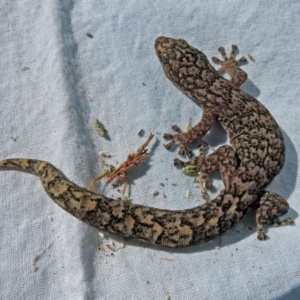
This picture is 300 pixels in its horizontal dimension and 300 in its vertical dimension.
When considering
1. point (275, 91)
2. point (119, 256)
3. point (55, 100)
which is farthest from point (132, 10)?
point (119, 256)

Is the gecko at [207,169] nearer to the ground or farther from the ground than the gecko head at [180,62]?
nearer to the ground

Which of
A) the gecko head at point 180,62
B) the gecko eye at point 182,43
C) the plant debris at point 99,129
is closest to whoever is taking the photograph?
the plant debris at point 99,129

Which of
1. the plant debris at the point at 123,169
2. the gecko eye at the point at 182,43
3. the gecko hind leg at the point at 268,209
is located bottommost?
the plant debris at the point at 123,169

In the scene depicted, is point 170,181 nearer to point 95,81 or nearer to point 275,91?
point 95,81

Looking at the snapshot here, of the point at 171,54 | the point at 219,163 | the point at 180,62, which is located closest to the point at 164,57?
the point at 171,54

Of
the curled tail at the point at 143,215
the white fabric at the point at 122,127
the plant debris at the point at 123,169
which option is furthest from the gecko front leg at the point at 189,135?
the curled tail at the point at 143,215

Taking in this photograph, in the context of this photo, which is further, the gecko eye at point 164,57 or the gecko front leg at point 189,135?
the gecko eye at point 164,57

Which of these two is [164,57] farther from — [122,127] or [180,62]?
[122,127]

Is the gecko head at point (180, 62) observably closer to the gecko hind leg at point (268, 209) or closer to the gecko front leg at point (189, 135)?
the gecko front leg at point (189, 135)

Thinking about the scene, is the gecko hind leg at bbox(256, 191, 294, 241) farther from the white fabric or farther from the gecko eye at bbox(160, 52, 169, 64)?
the gecko eye at bbox(160, 52, 169, 64)
